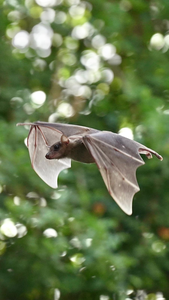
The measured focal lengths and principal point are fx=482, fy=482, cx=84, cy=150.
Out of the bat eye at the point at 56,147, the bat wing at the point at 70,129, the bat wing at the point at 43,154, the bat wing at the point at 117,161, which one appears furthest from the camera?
the bat wing at the point at 43,154

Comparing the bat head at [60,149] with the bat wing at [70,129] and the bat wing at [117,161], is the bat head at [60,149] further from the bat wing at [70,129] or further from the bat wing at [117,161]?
the bat wing at [117,161]

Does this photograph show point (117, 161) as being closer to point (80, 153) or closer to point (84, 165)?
point (80, 153)

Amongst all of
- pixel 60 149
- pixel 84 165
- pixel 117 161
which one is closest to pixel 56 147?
pixel 60 149

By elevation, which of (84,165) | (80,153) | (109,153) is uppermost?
(84,165)

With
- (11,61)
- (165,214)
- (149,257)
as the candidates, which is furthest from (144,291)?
(11,61)

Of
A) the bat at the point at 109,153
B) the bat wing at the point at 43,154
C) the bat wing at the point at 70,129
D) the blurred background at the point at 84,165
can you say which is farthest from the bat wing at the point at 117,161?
the blurred background at the point at 84,165
